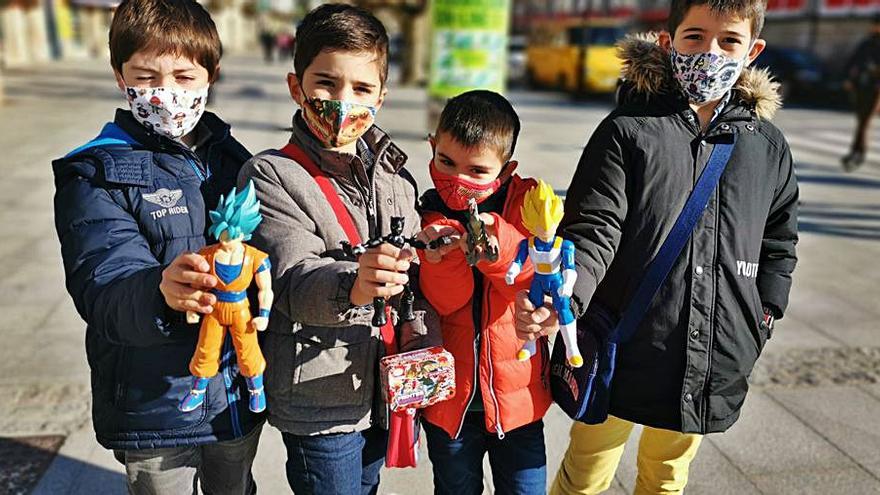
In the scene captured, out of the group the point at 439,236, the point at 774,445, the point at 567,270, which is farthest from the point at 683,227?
the point at 774,445

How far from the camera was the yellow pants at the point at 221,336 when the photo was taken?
1.65 metres

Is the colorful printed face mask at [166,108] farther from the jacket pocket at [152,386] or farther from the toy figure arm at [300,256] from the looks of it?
the jacket pocket at [152,386]

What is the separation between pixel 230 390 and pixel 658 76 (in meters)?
1.53

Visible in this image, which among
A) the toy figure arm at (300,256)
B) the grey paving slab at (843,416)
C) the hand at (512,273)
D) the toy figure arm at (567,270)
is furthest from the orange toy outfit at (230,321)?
the grey paving slab at (843,416)

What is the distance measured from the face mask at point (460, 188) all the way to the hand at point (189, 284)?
68 centimetres

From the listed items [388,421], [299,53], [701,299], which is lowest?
[388,421]

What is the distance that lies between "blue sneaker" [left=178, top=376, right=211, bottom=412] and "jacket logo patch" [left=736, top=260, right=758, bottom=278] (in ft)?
5.02

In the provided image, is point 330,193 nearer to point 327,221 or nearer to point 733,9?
point 327,221

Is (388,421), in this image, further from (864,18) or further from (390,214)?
(864,18)

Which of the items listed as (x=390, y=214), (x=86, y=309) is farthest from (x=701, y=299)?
(x=86, y=309)

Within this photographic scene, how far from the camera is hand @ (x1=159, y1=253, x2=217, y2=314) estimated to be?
61.9 inches

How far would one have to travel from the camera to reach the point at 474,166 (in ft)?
6.42

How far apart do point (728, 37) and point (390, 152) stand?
1.03 meters

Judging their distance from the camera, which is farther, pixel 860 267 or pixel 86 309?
pixel 860 267
